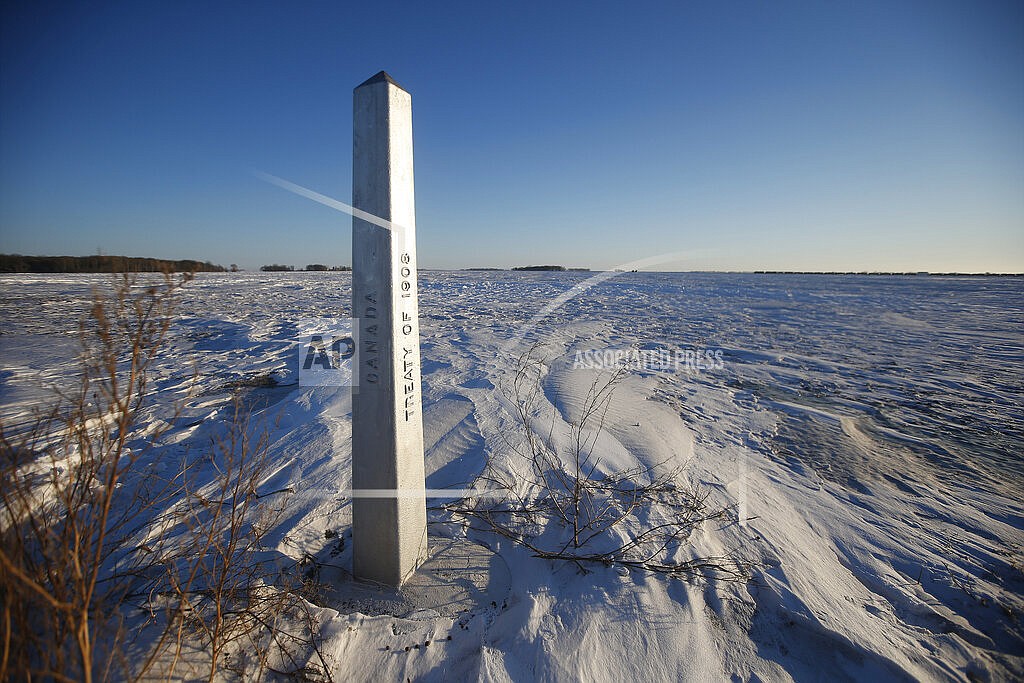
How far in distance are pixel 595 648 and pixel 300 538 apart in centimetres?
199

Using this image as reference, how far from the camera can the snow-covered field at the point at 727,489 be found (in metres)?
2.03

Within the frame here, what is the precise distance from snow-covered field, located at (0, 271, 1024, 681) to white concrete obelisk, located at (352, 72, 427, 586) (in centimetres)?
42

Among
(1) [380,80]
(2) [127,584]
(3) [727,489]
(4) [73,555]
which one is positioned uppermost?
(1) [380,80]

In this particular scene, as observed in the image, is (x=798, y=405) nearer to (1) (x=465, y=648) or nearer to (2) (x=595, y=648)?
(2) (x=595, y=648)

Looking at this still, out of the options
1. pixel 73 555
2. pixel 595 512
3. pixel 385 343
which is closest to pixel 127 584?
pixel 73 555

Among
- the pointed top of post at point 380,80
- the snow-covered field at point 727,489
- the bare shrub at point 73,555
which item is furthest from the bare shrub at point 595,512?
the pointed top of post at point 380,80

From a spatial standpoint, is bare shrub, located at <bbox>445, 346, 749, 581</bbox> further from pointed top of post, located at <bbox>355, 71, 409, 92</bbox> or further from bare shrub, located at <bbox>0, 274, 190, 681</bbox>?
pointed top of post, located at <bbox>355, 71, 409, 92</bbox>

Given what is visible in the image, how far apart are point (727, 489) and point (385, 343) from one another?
3037mm

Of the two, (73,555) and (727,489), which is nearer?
(73,555)

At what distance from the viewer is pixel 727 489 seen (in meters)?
3.42

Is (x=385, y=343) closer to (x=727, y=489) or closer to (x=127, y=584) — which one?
(x=127, y=584)

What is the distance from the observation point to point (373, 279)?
2.20 m

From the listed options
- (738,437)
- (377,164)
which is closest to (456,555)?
(377,164)

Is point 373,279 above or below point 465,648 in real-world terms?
above
